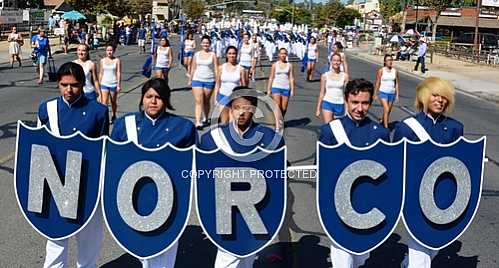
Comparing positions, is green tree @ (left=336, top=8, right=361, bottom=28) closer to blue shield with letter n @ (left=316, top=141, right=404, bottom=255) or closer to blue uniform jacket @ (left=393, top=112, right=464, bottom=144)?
blue uniform jacket @ (left=393, top=112, right=464, bottom=144)

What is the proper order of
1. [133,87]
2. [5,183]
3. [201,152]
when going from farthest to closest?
→ [133,87], [5,183], [201,152]

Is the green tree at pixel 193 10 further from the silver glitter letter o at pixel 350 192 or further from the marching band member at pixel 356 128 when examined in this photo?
the silver glitter letter o at pixel 350 192

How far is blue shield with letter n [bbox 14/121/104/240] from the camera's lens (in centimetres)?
395

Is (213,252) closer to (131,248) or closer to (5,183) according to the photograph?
(131,248)

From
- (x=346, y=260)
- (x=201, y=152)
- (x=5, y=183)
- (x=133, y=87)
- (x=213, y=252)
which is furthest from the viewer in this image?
(x=133, y=87)

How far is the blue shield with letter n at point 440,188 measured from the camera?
4033 millimetres

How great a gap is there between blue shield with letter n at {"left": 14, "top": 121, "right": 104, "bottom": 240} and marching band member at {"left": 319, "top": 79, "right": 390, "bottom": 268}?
150 cm

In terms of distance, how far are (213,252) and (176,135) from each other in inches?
66.0

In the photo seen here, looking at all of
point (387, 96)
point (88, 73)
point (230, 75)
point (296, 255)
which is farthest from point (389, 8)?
point (296, 255)

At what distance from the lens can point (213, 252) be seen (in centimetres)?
542

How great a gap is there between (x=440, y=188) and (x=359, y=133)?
2.03 ft

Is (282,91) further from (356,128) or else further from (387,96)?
(356,128)

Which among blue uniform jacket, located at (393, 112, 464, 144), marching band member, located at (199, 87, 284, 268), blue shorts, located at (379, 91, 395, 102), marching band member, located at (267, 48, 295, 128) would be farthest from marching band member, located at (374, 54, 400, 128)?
marching band member, located at (199, 87, 284, 268)

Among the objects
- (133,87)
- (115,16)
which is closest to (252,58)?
(133,87)
